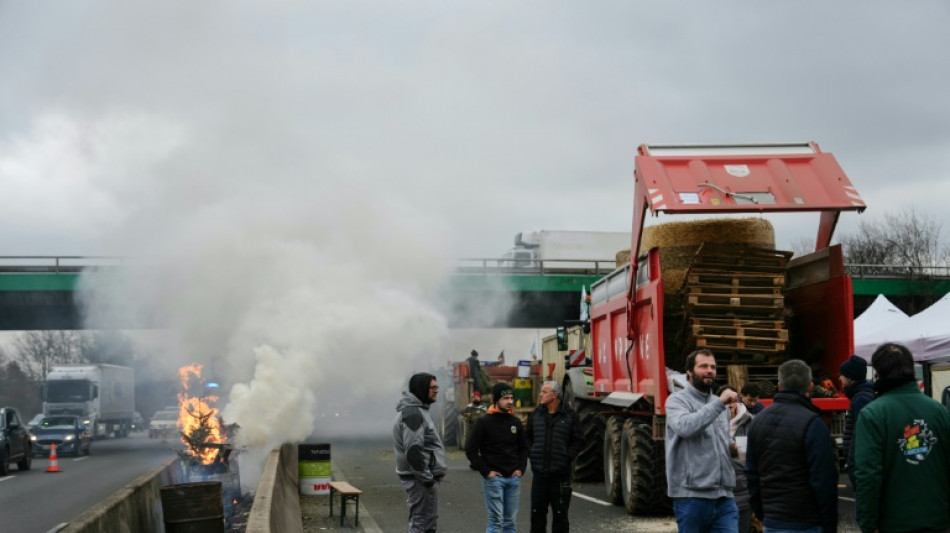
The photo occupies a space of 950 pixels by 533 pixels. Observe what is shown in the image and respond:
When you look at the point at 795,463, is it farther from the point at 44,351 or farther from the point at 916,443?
the point at 44,351

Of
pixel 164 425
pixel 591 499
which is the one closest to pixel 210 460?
pixel 591 499

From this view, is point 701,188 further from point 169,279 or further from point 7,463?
point 169,279

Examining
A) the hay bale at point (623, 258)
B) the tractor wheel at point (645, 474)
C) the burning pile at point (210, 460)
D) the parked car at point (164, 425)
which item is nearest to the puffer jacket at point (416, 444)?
the tractor wheel at point (645, 474)

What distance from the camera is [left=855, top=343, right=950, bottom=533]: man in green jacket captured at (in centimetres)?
495

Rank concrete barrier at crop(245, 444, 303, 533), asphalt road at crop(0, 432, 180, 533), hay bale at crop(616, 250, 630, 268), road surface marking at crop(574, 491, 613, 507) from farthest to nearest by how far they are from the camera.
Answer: asphalt road at crop(0, 432, 180, 533) < hay bale at crop(616, 250, 630, 268) < road surface marking at crop(574, 491, 613, 507) < concrete barrier at crop(245, 444, 303, 533)

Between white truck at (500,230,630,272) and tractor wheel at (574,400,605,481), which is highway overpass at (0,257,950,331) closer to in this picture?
white truck at (500,230,630,272)

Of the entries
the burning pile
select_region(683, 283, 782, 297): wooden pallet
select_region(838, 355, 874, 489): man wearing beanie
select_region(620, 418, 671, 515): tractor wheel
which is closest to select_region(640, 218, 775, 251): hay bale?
select_region(683, 283, 782, 297): wooden pallet

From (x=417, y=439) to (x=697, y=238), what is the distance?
5.47 meters

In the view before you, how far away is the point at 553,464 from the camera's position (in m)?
9.38

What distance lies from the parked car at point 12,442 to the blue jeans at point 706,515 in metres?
20.7

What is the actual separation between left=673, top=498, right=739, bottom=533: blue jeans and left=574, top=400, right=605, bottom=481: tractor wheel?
8.23m

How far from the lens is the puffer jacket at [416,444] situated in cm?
816

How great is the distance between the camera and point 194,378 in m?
31.5

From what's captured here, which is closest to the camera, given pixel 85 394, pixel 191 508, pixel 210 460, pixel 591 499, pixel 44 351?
pixel 191 508
